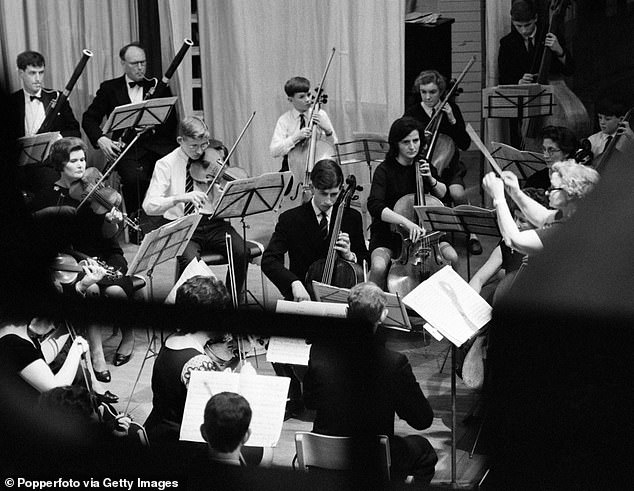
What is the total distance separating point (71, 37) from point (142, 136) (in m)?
1.15

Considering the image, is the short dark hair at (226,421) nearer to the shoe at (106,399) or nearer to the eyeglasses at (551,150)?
the shoe at (106,399)

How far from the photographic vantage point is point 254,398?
2783mm

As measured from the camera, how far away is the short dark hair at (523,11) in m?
6.59

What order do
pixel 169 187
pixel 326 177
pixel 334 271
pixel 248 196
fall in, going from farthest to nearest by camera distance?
pixel 169 187
pixel 248 196
pixel 326 177
pixel 334 271

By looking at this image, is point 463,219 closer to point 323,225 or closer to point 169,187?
point 323,225

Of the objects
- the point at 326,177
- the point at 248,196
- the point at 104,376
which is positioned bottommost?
the point at 104,376

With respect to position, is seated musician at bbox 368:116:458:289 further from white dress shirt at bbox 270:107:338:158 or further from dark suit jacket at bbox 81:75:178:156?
dark suit jacket at bbox 81:75:178:156

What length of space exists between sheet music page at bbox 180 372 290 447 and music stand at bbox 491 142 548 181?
108 inches

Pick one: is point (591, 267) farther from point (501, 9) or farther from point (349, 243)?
point (501, 9)

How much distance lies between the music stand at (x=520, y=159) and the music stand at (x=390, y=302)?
6.36 feet

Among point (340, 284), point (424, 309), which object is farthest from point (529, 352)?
point (340, 284)

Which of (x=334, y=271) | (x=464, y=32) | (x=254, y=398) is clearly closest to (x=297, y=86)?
(x=334, y=271)

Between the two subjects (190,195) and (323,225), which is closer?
(323,225)

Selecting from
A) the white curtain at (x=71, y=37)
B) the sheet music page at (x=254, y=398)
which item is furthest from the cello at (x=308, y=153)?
the sheet music page at (x=254, y=398)
